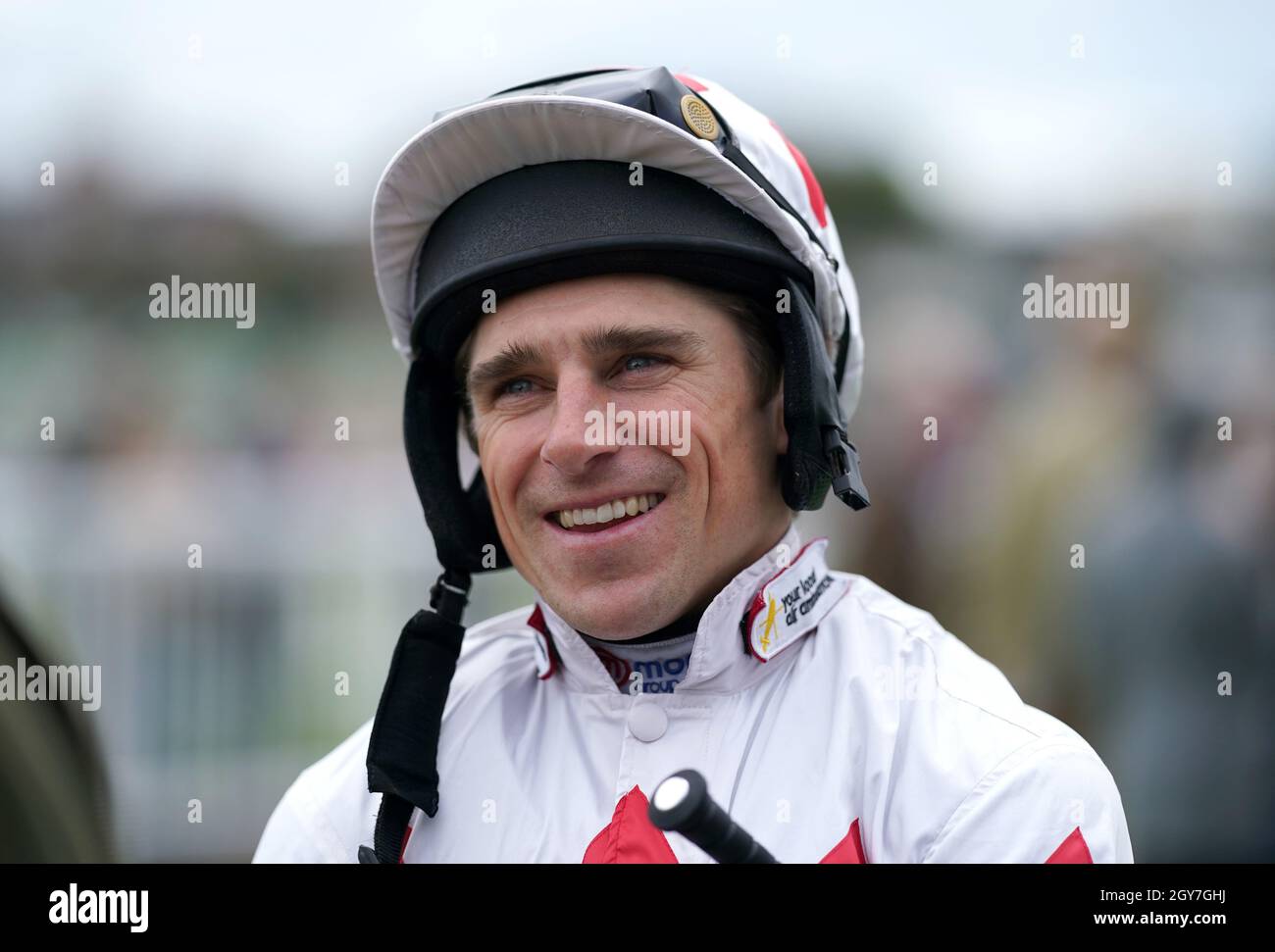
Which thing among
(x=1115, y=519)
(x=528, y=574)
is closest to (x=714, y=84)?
(x=528, y=574)

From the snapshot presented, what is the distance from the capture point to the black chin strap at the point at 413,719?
75.2 inches

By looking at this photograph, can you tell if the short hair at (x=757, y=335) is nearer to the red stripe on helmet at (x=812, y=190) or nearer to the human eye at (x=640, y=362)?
the human eye at (x=640, y=362)

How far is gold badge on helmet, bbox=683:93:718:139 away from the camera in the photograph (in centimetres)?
195

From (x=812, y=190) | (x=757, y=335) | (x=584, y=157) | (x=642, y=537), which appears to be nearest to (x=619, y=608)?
(x=642, y=537)

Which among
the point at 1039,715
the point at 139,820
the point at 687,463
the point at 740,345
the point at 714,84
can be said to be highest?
the point at 714,84

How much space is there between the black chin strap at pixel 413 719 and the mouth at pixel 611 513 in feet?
1.07

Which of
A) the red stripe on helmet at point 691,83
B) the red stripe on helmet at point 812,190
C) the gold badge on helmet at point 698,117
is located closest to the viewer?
the gold badge on helmet at point 698,117

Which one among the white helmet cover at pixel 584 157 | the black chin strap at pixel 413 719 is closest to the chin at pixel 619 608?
the black chin strap at pixel 413 719

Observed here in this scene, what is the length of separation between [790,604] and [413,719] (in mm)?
635

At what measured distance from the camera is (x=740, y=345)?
2.04 meters

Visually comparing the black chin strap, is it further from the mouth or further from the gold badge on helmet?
the gold badge on helmet

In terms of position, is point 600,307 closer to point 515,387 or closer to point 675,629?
point 515,387

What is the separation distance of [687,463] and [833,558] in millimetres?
4131
